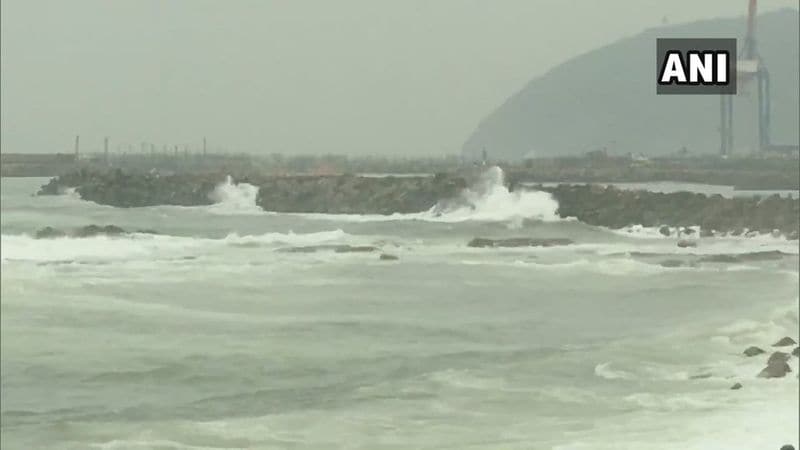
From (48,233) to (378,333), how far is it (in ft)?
3.59

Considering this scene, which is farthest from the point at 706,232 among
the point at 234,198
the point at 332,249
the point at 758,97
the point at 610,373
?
the point at 234,198

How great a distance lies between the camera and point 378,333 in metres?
3.43

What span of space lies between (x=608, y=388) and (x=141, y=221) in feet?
5.18

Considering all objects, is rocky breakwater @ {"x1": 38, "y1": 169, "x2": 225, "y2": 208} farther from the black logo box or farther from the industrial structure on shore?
the industrial structure on shore

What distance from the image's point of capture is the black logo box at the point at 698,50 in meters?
3.30

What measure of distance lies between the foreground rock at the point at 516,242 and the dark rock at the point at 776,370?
797 millimetres

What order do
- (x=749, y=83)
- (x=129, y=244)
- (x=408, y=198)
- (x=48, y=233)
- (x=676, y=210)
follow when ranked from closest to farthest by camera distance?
1. (x=48, y=233)
2. (x=129, y=244)
3. (x=749, y=83)
4. (x=408, y=198)
5. (x=676, y=210)

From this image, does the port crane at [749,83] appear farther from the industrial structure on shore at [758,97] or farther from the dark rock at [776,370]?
the dark rock at [776,370]

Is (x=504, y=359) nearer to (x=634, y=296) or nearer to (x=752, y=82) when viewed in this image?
(x=634, y=296)

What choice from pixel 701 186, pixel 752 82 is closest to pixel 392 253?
pixel 701 186

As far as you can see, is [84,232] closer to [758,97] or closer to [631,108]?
[631,108]

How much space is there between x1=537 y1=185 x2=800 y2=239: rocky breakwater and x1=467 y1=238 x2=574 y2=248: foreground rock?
103mm

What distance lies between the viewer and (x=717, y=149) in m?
3.66

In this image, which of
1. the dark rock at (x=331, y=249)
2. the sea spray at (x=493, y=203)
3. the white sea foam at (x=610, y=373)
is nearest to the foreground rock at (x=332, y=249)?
the dark rock at (x=331, y=249)
